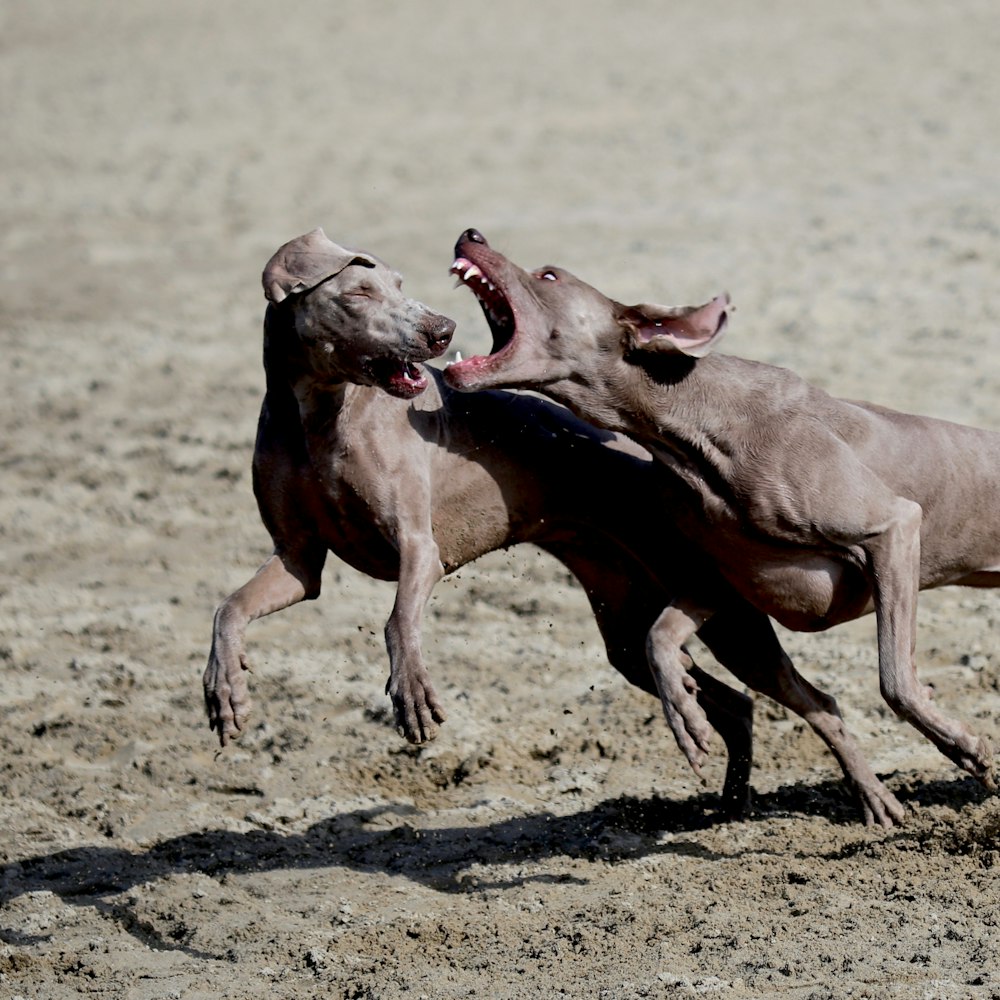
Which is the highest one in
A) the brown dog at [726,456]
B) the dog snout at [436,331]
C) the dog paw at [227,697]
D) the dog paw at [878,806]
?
the dog snout at [436,331]

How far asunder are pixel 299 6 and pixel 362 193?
765 centimetres

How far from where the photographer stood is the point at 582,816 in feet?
20.0

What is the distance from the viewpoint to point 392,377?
5281 mm

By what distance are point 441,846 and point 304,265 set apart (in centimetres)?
200

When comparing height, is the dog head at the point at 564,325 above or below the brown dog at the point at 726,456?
above

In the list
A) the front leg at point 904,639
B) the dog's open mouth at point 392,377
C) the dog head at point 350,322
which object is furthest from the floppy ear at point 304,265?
the front leg at point 904,639

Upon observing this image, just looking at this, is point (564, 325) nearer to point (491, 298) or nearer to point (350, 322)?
point (491, 298)

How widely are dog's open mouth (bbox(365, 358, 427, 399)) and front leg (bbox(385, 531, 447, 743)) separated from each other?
0.44m

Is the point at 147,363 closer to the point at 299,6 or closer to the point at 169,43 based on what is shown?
the point at 169,43

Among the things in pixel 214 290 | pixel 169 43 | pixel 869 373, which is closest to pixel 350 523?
pixel 869 373

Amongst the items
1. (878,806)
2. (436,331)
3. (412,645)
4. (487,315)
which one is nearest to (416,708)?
(412,645)

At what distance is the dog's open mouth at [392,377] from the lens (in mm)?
5273

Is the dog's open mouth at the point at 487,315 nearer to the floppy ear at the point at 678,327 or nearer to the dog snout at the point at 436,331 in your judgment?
the dog snout at the point at 436,331

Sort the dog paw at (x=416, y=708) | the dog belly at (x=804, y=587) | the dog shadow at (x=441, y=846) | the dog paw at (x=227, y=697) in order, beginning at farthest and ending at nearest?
the dog shadow at (x=441, y=846) < the dog belly at (x=804, y=587) < the dog paw at (x=227, y=697) < the dog paw at (x=416, y=708)
